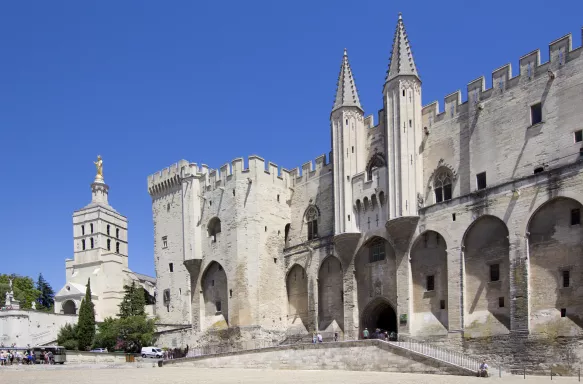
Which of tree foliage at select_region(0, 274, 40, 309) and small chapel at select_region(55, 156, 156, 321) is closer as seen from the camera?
small chapel at select_region(55, 156, 156, 321)

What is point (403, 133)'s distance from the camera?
3403 cm

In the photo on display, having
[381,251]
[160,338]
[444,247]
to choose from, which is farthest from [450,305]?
[160,338]

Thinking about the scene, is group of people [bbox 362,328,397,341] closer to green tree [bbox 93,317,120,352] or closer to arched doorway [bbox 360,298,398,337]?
arched doorway [bbox 360,298,398,337]

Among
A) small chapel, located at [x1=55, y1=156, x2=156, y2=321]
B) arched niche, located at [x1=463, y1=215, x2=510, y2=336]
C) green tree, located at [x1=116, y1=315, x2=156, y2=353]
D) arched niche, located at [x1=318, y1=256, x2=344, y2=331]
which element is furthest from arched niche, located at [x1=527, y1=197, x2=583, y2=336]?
small chapel, located at [x1=55, y1=156, x2=156, y2=321]

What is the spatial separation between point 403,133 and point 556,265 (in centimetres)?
1053

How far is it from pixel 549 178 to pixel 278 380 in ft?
47.0

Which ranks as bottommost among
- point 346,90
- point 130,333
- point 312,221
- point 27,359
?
point 27,359

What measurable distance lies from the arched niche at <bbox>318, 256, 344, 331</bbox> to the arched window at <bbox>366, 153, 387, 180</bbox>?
555cm

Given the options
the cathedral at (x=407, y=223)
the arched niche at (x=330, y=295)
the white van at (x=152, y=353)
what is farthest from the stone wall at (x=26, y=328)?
the arched niche at (x=330, y=295)

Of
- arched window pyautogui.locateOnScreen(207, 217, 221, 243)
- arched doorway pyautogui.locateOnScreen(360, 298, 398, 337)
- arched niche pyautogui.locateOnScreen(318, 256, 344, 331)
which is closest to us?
arched doorway pyautogui.locateOnScreen(360, 298, 398, 337)

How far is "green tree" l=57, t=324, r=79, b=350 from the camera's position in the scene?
46.7m

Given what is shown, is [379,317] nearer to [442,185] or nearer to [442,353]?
[442,353]

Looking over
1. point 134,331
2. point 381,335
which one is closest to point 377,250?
point 381,335

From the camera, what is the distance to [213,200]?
1725 inches
